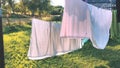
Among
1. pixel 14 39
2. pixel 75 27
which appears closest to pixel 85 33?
Result: pixel 75 27

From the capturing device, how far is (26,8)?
2234 cm

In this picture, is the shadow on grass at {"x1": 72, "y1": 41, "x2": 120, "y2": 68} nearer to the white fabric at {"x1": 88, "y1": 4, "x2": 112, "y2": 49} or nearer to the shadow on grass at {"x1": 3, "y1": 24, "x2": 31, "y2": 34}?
the white fabric at {"x1": 88, "y1": 4, "x2": 112, "y2": 49}

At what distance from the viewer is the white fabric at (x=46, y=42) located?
7.02 metres

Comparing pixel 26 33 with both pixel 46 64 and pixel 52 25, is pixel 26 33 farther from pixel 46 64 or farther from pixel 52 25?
pixel 52 25

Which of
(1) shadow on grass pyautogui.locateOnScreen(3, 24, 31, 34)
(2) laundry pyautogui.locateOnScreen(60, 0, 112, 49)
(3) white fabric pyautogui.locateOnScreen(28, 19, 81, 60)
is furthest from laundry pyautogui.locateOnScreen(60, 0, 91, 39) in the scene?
(1) shadow on grass pyautogui.locateOnScreen(3, 24, 31, 34)

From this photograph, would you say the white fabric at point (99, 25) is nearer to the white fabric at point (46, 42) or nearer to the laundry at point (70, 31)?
the laundry at point (70, 31)

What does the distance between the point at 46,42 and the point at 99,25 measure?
41.5 inches

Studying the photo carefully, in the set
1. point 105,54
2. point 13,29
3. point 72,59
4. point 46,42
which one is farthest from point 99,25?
point 13,29

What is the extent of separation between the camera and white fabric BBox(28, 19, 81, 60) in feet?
23.0

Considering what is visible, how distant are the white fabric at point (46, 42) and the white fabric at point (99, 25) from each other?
1.57ft

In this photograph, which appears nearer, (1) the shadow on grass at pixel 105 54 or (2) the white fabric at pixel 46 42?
(2) the white fabric at pixel 46 42

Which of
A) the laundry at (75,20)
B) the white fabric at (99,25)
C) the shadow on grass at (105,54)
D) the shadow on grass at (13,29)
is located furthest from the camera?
the shadow on grass at (13,29)

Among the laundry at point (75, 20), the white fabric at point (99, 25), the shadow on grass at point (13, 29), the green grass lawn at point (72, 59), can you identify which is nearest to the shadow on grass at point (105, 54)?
the green grass lawn at point (72, 59)

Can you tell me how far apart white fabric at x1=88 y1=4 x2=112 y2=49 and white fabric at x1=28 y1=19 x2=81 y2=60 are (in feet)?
1.57
